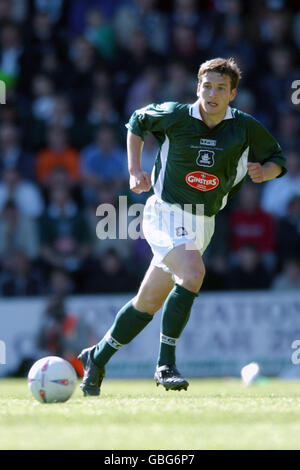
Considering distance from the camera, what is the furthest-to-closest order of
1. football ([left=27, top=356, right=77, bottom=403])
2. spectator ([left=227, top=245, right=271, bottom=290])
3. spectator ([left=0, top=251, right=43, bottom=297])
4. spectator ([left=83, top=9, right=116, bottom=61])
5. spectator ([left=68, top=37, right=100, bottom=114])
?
spectator ([left=83, top=9, right=116, bottom=61]), spectator ([left=68, top=37, right=100, bottom=114]), spectator ([left=227, top=245, right=271, bottom=290]), spectator ([left=0, top=251, right=43, bottom=297]), football ([left=27, top=356, right=77, bottom=403])

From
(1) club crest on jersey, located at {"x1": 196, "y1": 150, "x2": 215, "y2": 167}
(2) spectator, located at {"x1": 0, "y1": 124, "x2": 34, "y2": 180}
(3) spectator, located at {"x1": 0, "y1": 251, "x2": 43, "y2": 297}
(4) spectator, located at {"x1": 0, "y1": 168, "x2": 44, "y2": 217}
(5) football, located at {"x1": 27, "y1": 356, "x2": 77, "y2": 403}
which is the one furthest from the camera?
(2) spectator, located at {"x1": 0, "y1": 124, "x2": 34, "y2": 180}

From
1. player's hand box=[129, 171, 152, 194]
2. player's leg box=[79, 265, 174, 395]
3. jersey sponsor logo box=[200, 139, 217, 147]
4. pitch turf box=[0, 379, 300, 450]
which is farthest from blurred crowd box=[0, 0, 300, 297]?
pitch turf box=[0, 379, 300, 450]

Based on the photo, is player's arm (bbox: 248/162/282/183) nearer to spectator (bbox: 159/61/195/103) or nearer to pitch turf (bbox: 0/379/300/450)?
pitch turf (bbox: 0/379/300/450)

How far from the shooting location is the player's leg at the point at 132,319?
704 centimetres

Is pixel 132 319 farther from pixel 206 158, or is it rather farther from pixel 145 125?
pixel 145 125

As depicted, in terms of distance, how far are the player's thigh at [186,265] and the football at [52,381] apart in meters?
0.94

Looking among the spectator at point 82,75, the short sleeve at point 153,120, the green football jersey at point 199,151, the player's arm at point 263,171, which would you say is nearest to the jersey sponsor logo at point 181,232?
the green football jersey at point 199,151

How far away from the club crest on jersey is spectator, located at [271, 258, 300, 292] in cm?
640

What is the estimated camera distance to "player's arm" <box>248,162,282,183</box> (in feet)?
22.1

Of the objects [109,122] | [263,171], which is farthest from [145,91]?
[263,171]

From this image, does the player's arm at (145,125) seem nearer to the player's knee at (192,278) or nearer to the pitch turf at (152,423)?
the player's knee at (192,278)

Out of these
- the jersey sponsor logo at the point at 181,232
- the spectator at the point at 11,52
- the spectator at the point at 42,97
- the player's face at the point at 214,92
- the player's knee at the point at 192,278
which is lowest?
the player's knee at the point at 192,278

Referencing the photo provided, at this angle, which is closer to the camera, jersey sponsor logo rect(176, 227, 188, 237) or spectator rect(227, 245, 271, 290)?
jersey sponsor logo rect(176, 227, 188, 237)

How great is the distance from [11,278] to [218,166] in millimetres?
6401
